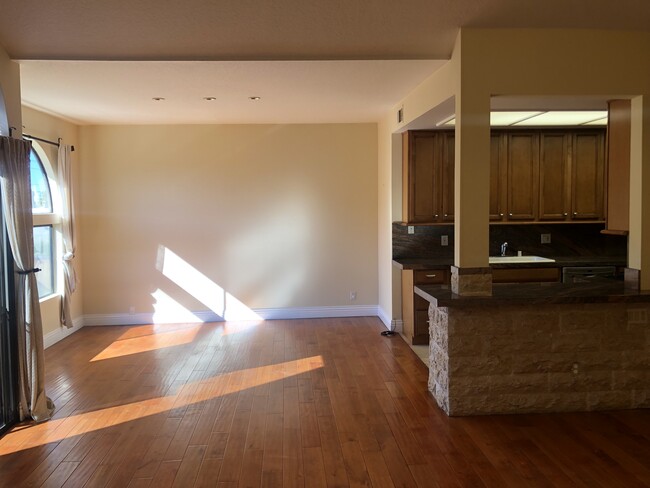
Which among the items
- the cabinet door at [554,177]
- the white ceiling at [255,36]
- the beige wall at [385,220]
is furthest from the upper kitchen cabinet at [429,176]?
the white ceiling at [255,36]

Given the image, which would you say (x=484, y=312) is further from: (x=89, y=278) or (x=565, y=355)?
(x=89, y=278)

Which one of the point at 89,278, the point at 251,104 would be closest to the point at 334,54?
the point at 251,104

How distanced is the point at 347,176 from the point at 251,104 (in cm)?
195

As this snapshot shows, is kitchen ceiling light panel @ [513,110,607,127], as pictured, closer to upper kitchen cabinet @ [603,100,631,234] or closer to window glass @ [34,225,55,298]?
upper kitchen cabinet @ [603,100,631,234]

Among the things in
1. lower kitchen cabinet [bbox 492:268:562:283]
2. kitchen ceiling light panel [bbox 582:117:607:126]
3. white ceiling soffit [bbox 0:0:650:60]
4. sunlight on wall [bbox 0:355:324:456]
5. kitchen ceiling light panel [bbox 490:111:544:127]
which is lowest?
sunlight on wall [bbox 0:355:324:456]

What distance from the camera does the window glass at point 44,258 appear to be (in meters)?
6.13

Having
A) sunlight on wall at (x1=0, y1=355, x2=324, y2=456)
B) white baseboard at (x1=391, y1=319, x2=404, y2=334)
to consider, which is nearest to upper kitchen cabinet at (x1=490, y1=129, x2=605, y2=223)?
white baseboard at (x1=391, y1=319, x2=404, y2=334)

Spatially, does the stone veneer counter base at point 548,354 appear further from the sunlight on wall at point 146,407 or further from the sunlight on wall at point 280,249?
the sunlight on wall at point 280,249

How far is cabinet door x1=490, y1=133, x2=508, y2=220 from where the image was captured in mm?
6195

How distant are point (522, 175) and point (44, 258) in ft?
18.4

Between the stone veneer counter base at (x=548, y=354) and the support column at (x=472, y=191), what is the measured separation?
191mm

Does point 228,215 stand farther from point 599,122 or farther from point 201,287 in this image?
point 599,122

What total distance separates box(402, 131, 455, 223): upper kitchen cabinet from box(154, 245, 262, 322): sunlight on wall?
267 cm

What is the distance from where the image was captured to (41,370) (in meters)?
4.08
